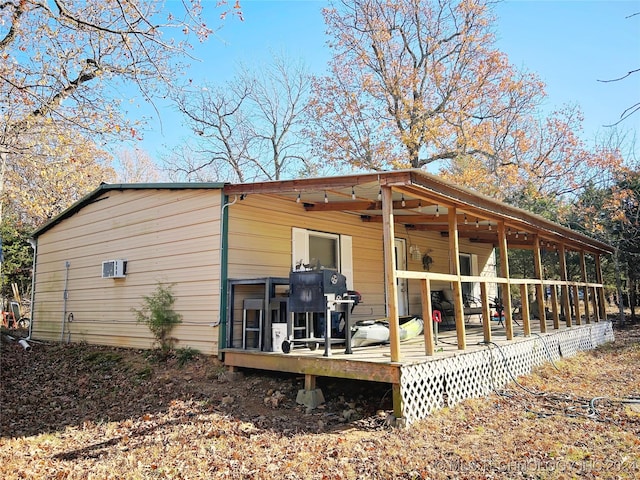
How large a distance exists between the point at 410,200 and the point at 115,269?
5.28 metres

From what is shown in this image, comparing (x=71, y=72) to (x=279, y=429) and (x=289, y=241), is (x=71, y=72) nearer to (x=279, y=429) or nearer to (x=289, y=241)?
(x=289, y=241)

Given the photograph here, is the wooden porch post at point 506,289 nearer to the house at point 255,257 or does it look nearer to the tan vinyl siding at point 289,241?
the house at point 255,257

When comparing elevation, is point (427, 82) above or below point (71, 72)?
above

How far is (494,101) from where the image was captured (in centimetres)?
1758

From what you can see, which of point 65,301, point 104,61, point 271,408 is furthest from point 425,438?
point 65,301

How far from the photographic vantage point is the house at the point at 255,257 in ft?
19.0

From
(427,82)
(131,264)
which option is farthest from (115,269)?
(427,82)

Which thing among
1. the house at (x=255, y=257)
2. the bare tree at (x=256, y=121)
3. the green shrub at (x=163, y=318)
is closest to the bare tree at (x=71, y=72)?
the house at (x=255, y=257)

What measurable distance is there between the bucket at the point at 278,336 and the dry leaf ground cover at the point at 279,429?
50cm

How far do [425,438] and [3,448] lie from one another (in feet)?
13.0

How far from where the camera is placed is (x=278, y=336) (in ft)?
20.6

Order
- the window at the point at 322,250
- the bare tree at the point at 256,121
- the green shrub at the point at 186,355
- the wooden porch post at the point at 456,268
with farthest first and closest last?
the bare tree at the point at 256,121 → the window at the point at 322,250 → the green shrub at the point at 186,355 → the wooden porch post at the point at 456,268

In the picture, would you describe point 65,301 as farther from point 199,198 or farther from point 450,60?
point 450,60

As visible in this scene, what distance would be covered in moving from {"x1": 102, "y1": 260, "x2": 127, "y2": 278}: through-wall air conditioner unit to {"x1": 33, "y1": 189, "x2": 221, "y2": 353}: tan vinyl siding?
0.32 ft
